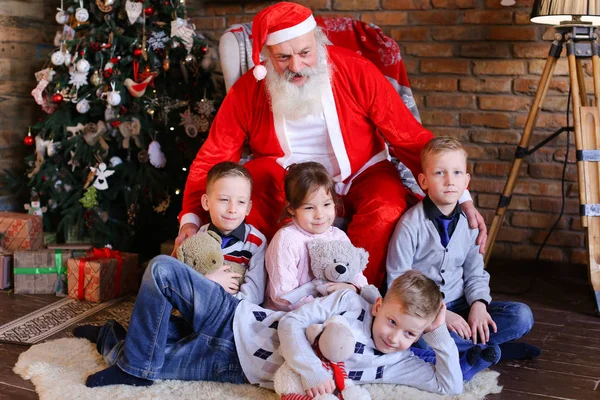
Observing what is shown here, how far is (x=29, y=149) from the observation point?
4.05 m

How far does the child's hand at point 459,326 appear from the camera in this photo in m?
2.32

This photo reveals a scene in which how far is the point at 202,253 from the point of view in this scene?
7.63 feet

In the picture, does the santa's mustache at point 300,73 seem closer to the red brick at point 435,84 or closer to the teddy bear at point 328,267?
the teddy bear at point 328,267

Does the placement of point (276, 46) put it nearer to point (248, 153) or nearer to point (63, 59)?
point (248, 153)

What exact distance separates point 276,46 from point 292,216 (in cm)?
65

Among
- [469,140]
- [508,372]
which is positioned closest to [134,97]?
[469,140]

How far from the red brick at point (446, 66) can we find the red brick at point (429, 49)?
0.08 ft

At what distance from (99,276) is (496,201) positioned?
206 centimetres

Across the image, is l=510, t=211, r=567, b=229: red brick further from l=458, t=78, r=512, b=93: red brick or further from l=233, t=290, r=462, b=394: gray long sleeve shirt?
l=233, t=290, r=462, b=394: gray long sleeve shirt

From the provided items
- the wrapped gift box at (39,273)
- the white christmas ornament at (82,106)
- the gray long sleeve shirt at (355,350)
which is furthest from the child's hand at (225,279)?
the white christmas ornament at (82,106)

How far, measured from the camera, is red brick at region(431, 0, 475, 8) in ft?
11.8

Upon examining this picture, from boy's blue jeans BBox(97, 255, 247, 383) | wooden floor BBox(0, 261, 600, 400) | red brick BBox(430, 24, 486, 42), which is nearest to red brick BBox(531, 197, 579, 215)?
wooden floor BBox(0, 261, 600, 400)

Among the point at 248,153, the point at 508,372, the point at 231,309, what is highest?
the point at 248,153

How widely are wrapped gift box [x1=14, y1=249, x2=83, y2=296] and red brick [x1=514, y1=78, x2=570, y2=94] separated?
2.36 m
